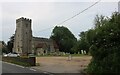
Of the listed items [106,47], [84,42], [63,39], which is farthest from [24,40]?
[106,47]

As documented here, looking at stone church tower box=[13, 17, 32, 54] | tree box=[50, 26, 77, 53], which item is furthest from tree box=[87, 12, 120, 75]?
tree box=[50, 26, 77, 53]

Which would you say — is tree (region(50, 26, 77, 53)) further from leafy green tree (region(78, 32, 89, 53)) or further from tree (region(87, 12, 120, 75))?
tree (region(87, 12, 120, 75))

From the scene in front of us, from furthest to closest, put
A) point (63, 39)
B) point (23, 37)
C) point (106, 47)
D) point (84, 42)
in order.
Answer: point (63, 39) < point (23, 37) < point (84, 42) < point (106, 47)

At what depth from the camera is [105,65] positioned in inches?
706

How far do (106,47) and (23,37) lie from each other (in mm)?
99833

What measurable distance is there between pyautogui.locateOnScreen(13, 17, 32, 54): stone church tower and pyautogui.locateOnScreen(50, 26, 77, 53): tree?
16.8 meters

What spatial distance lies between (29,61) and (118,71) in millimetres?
18348

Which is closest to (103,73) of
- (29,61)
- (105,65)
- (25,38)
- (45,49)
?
(105,65)

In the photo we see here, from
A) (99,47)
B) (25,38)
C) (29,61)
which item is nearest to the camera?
(99,47)

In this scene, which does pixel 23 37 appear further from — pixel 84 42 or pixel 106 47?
pixel 106 47

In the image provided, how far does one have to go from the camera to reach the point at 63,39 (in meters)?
134

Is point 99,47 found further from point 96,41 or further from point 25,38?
point 25,38

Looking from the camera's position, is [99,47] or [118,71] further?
[99,47]

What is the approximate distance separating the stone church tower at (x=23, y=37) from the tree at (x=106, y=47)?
95.1 metres
